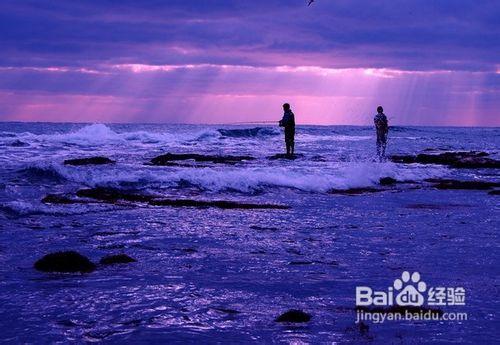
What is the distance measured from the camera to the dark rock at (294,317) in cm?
514

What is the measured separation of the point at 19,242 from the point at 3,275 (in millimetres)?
1900

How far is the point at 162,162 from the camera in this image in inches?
904

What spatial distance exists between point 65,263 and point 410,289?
11.8ft

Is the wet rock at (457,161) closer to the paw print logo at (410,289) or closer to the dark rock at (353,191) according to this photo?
the dark rock at (353,191)

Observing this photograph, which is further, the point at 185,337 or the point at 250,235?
the point at 250,235

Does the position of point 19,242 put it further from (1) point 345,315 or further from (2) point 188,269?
(1) point 345,315

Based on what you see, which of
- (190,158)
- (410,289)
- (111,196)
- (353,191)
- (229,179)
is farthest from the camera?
(190,158)

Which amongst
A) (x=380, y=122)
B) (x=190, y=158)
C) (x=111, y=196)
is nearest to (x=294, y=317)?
(x=111, y=196)

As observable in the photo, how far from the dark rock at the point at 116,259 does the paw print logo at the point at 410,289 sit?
3000 mm

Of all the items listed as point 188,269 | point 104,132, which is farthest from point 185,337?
point 104,132

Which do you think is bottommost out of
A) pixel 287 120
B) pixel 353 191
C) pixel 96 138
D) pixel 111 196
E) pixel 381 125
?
pixel 353 191

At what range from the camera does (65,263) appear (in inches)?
268

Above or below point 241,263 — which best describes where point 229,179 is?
above

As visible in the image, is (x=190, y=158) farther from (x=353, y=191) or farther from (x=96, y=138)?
(x=96, y=138)
